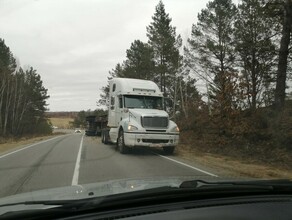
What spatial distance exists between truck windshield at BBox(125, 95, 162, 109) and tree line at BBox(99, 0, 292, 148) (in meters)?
4.84

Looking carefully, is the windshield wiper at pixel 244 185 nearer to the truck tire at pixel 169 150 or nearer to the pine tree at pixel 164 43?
the truck tire at pixel 169 150

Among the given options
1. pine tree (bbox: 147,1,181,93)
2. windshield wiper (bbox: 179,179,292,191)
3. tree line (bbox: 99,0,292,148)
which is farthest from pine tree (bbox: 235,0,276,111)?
windshield wiper (bbox: 179,179,292,191)

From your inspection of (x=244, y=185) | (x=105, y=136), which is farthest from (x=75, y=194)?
(x=105, y=136)

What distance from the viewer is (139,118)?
757 inches

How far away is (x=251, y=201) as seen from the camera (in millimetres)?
3229

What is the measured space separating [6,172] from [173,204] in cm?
1134

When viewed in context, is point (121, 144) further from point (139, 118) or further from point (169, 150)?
point (169, 150)

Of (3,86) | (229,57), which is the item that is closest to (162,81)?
(229,57)

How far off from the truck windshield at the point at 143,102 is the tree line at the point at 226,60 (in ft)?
15.9

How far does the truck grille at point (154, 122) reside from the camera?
19062mm

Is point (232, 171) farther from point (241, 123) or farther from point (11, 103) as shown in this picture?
point (11, 103)

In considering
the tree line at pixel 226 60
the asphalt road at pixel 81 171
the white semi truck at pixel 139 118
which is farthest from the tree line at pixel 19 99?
the asphalt road at pixel 81 171

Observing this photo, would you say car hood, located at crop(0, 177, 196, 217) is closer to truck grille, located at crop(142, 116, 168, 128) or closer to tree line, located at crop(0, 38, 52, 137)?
truck grille, located at crop(142, 116, 168, 128)

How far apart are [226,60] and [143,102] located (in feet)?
68.2
